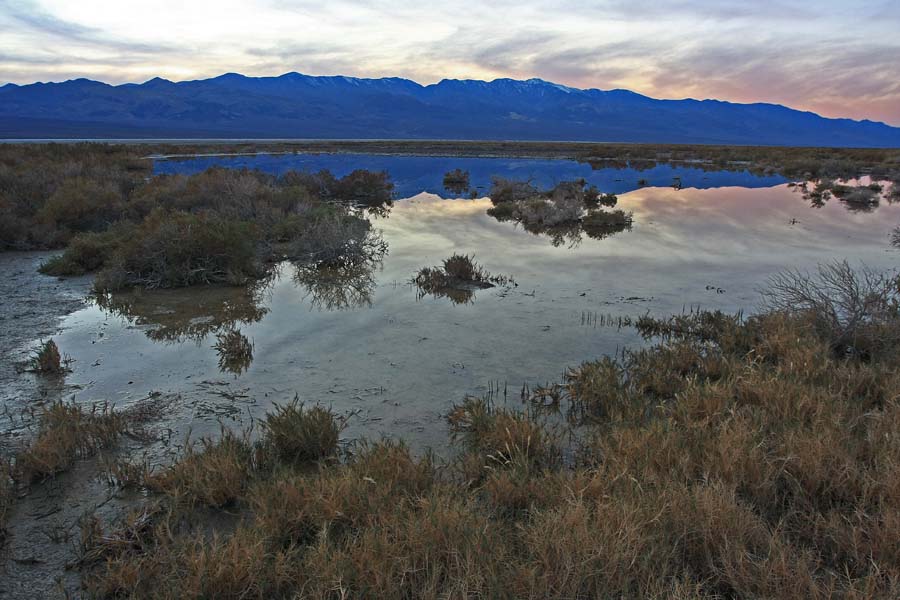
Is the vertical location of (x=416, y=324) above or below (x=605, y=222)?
below

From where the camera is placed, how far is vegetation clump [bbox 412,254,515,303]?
10.5m

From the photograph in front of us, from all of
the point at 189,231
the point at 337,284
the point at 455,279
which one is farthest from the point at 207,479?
the point at 189,231

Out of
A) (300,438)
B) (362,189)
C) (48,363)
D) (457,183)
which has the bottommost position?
(48,363)

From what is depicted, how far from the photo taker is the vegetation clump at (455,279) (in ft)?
34.3

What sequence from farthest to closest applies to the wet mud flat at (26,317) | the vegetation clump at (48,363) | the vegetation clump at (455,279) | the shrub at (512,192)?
the shrub at (512,192) < the vegetation clump at (455,279) < the vegetation clump at (48,363) < the wet mud flat at (26,317)

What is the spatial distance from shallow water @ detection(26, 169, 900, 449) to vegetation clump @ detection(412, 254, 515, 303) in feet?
1.02

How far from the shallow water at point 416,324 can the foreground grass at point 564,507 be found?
3.10 feet

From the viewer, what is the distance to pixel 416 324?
8.56 metres

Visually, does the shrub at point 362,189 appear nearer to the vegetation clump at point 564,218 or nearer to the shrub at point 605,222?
the vegetation clump at point 564,218

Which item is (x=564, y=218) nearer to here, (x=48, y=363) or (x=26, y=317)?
(x=26, y=317)

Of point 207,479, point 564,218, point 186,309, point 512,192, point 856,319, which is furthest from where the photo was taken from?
point 512,192

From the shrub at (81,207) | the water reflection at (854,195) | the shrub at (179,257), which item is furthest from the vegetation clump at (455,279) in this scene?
the water reflection at (854,195)

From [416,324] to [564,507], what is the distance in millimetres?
5399

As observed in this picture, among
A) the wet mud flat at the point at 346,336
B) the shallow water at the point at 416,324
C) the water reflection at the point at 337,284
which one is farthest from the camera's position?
the water reflection at the point at 337,284
